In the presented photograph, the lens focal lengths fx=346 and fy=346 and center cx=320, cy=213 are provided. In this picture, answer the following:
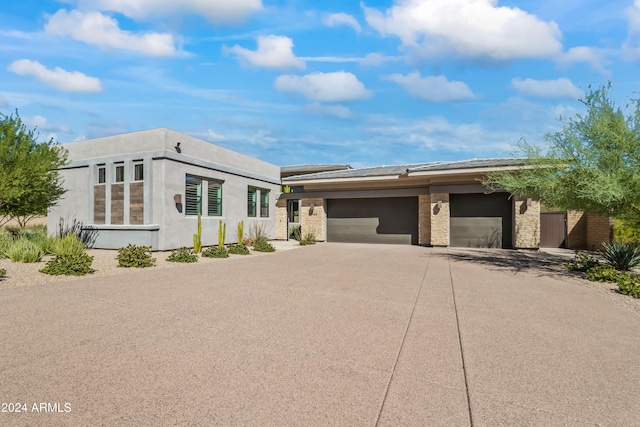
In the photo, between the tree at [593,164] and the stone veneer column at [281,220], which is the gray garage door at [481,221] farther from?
the stone veneer column at [281,220]

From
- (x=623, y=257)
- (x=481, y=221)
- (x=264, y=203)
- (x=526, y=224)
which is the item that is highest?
(x=264, y=203)

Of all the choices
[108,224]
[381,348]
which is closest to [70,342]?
[381,348]

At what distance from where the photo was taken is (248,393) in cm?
310

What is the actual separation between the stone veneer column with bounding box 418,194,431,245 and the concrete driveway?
11.5 m

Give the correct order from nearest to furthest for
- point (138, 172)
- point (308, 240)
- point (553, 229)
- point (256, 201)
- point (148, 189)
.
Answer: point (148, 189), point (138, 172), point (553, 229), point (308, 240), point (256, 201)

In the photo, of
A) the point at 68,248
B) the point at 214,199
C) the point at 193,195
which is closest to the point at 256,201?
the point at 214,199

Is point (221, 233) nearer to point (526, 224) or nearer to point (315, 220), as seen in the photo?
point (315, 220)

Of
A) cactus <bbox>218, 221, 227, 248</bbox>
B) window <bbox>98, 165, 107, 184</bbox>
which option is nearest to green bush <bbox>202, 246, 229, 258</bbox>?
cactus <bbox>218, 221, 227, 248</bbox>

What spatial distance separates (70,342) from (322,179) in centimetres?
1741

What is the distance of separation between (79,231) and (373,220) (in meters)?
15.3

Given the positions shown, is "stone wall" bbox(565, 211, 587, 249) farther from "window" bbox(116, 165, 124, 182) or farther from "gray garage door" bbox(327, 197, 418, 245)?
"window" bbox(116, 165, 124, 182)

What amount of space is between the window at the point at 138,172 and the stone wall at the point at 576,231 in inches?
829

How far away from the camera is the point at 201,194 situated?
55.6 ft

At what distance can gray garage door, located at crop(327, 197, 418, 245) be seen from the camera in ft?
65.6
